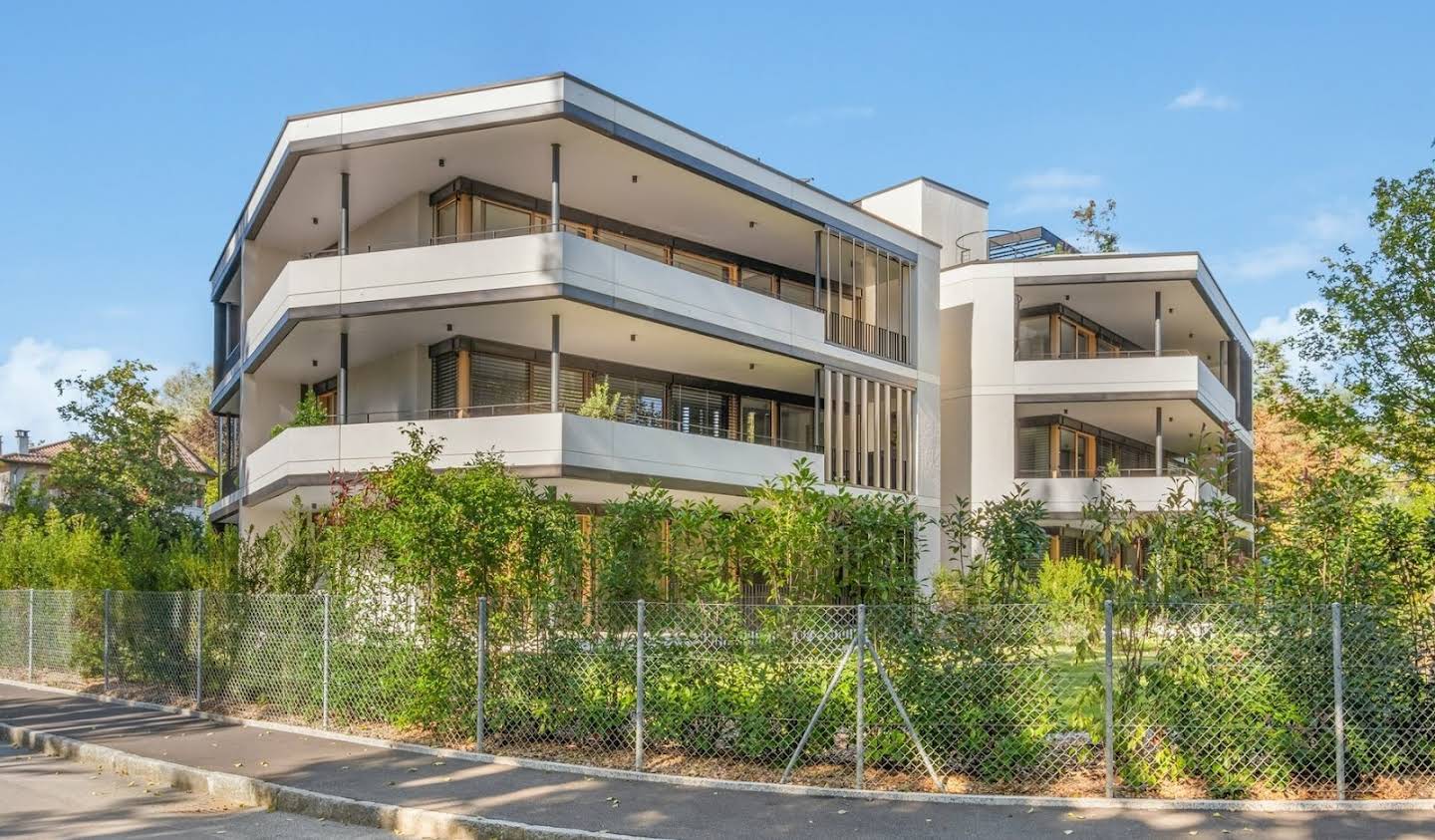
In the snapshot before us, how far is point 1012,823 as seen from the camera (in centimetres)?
816

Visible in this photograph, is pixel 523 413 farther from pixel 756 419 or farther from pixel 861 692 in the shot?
pixel 861 692

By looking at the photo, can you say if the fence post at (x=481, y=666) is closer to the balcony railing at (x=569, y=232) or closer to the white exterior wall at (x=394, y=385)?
the balcony railing at (x=569, y=232)

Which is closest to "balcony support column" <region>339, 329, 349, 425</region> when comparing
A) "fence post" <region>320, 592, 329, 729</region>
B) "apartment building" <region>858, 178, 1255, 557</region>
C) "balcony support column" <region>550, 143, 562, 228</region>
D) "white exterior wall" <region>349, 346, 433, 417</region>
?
"white exterior wall" <region>349, 346, 433, 417</region>

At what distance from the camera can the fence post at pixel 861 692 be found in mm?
9070

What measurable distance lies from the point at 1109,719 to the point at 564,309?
14321mm

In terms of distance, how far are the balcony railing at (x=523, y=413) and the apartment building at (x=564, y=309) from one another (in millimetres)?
82

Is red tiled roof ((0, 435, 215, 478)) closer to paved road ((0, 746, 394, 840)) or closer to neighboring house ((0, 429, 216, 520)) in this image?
neighboring house ((0, 429, 216, 520))

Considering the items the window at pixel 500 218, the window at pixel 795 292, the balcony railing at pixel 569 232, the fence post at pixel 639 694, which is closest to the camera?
the fence post at pixel 639 694

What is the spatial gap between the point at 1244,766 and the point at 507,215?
18.0 metres

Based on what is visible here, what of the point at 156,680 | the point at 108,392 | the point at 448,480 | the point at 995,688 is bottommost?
the point at 156,680

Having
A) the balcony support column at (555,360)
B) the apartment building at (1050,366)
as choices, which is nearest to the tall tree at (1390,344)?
the apartment building at (1050,366)

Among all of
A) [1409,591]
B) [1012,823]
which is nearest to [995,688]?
[1012,823]

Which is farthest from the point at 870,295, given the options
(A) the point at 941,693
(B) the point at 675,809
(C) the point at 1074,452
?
(B) the point at 675,809

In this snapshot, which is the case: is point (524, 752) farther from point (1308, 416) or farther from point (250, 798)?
point (1308, 416)
